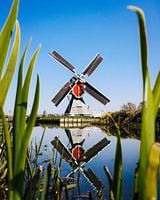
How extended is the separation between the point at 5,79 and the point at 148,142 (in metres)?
0.46

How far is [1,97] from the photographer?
840 mm

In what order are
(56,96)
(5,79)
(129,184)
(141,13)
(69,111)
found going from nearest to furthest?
(141,13), (5,79), (129,184), (56,96), (69,111)

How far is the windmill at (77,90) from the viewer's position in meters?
33.3

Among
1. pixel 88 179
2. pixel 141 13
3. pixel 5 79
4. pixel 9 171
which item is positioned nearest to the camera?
pixel 141 13

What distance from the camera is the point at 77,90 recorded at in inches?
1458

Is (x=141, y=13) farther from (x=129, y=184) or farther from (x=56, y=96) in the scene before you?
(x=56, y=96)

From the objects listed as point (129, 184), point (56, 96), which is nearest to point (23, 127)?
point (129, 184)

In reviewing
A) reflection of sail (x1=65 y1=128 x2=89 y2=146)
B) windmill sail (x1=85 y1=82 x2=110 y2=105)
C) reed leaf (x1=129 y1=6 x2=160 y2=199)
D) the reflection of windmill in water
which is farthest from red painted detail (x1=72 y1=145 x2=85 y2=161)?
windmill sail (x1=85 y1=82 x2=110 y2=105)

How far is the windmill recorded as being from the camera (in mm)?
33344

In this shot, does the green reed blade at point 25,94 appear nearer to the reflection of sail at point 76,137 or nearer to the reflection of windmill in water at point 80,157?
the reflection of windmill in water at point 80,157

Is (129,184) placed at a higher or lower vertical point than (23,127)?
lower

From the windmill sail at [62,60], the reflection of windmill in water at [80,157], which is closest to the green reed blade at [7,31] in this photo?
the reflection of windmill in water at [80,157]

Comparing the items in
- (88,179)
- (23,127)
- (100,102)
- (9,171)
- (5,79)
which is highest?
(100,102)

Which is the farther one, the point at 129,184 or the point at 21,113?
the point at 129,184
